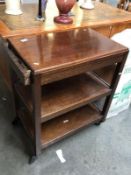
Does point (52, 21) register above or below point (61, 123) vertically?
above

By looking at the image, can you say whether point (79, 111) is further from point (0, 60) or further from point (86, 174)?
point (0, 60)

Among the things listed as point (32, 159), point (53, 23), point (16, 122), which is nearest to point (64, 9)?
point (53, 23)

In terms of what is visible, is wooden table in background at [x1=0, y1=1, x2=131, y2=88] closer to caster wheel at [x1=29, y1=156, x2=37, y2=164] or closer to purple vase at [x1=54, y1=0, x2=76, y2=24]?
purple vase at [x1=54, y1=0, x2=76, y2=24]

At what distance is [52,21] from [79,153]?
103 cm

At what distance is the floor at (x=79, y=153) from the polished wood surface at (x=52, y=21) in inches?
30.9

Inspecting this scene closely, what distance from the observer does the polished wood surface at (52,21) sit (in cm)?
116

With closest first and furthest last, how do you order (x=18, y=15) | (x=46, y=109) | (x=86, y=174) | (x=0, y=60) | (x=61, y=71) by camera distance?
1. (x=61, y=71)
2. (x=46, y=109)
3. (x=86, y=174)
4. (x=18, y=15)
5. (x=0, y=60)

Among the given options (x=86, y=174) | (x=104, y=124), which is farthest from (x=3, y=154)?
(x=104, y=124)

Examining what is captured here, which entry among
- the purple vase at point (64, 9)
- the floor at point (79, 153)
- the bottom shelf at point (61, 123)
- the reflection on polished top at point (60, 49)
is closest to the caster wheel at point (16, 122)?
the floor at point (79, 153)

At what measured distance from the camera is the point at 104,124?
62.2 inches

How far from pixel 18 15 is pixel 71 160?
1180 mm

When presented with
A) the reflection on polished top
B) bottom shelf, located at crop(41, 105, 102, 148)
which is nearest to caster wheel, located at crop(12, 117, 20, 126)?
bottom shelf, located at crop(41, 105, 102, 148)

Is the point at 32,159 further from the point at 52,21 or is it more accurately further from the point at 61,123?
the point at 52,21

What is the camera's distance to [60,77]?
2.99ft
